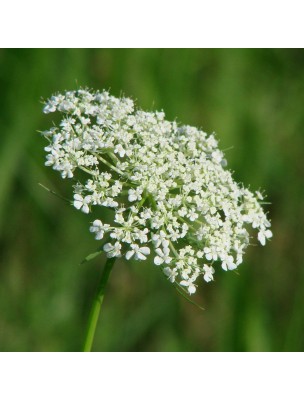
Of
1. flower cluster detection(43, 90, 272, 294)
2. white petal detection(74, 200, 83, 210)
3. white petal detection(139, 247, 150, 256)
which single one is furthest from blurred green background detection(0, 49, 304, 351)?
white petal detection(139, 247, 150, 256)

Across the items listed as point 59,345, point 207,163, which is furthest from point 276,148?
point 207,163

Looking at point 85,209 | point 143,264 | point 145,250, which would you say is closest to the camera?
point 145,250

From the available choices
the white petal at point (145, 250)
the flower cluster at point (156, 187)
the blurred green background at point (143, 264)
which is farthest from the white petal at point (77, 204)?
the blurred green background at point (143, 264)

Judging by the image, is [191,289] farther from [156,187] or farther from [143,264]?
[143,264]

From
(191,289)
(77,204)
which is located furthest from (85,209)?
(191,289)

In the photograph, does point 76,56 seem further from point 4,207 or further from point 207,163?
point 207,163

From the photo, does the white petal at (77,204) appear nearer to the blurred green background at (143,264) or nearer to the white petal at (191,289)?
the white petal at (191,289)
